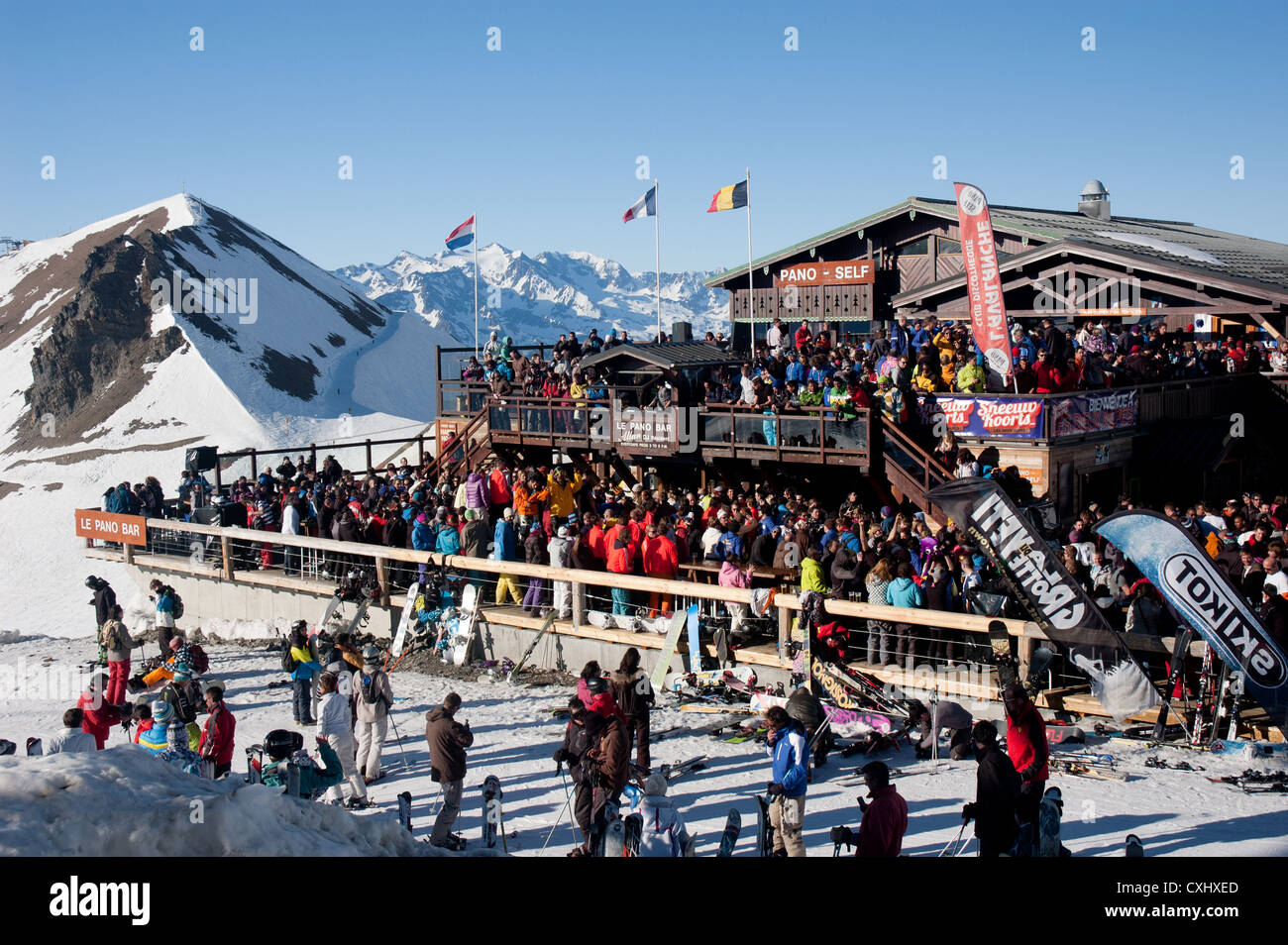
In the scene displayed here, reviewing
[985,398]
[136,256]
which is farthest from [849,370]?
[136,256]

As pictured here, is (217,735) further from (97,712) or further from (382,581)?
(382,581)

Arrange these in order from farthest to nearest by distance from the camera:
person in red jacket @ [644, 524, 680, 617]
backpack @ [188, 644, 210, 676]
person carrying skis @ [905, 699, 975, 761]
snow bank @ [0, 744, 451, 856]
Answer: person in red jacket @ [644, 524, 680, 617]
backpack @ [188, 644, 210, 676]
person carrying skis @ [905, 699, 975, 761]
snow bank @ [0, 744, 451, 856]

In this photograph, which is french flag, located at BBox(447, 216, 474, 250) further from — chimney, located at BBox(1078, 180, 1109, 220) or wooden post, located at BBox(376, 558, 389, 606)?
chimney, located at BBox(1078, 180, 1109, 220)

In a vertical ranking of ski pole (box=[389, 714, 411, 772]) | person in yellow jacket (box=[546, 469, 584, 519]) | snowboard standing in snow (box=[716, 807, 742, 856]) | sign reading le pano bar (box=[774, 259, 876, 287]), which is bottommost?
ski pole (box=[389, 714, 411, 772])

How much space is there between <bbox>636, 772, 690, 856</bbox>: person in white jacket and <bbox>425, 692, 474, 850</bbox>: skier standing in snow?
204 centimetres

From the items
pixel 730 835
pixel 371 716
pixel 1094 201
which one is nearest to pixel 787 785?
pixel 730 835

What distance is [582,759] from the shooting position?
29.3ft

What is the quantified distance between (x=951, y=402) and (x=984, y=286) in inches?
74.3

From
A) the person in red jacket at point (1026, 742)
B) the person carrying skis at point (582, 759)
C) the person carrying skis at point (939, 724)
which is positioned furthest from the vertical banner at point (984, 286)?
the person carrying skis at point (582, 759)

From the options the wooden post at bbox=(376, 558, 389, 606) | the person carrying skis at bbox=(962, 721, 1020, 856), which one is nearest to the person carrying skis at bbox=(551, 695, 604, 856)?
the person carrying skis at bbox=(962, 721, 1020, 856)

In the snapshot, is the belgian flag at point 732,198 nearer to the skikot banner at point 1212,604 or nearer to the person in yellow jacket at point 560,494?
the person in yellow jacket at point 560,494

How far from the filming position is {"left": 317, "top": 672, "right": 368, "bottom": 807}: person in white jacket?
420 inches
